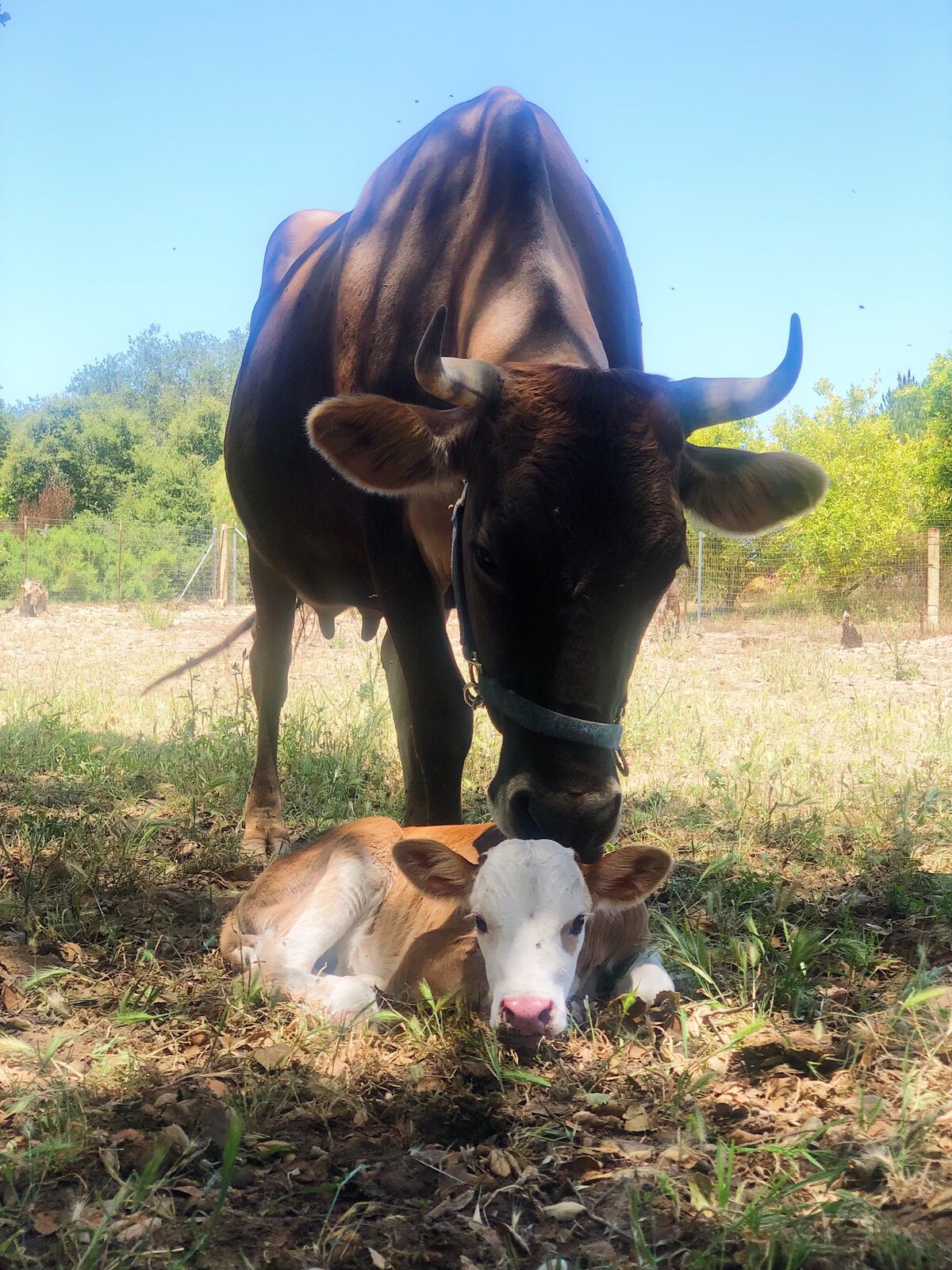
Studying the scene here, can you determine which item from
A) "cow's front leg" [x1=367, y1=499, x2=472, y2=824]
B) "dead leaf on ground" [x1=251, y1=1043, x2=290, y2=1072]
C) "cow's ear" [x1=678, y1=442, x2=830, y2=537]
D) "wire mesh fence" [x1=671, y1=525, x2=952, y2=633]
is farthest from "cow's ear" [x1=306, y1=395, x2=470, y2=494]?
"wire mesh fence" [x1=671, y1=525, x2=952, y2=633]

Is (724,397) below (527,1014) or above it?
above

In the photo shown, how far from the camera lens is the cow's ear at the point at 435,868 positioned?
10.3 ft

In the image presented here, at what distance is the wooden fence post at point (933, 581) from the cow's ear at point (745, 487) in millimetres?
17374

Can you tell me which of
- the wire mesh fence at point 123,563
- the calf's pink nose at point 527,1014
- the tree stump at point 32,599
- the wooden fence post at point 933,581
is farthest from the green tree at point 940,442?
the calf's pink nose at point 527,1014

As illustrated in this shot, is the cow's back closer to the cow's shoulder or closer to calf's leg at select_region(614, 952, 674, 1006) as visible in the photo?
the cow's shoulder

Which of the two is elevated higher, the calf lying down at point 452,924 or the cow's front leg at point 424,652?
the cow's front leg at point 424,652

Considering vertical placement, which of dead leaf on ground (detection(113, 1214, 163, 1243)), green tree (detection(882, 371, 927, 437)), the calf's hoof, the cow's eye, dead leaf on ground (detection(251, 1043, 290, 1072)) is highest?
green tree (detection(882, 371, 927, 437))

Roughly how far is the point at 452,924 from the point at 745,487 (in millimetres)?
1572

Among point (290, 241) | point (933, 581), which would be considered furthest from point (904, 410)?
point (290, 241)

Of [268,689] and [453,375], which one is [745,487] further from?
[268,689]

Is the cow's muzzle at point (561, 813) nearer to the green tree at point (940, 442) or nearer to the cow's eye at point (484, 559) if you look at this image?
the cow's eye at point (484, 559)

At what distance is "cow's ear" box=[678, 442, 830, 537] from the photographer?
325 cm

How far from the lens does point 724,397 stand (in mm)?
3174

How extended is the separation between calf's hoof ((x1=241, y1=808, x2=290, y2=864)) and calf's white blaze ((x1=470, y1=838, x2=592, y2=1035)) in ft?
6.92
